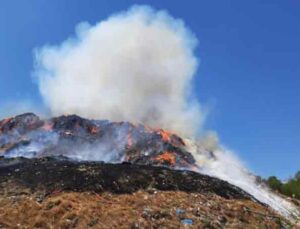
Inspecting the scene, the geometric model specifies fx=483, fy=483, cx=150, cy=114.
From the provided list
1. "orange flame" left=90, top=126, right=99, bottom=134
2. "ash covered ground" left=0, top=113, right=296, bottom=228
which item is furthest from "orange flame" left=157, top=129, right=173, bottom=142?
"ash covered ground" left=0, top=113, right=296, bottom=228

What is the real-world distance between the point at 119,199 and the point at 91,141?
24.1m

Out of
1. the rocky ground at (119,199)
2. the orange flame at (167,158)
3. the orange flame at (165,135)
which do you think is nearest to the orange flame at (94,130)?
the orange flame at (165,135)

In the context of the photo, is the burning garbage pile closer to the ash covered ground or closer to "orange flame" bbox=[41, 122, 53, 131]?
"orange flame" bbox=[41, 122, 53, 131]

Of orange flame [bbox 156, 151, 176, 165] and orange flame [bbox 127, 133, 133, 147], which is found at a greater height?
orange flame [bbox 127, 133, 133, 147]

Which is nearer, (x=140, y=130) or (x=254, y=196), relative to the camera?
(x=254, y=196)

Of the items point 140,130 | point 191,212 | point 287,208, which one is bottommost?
point 191,212

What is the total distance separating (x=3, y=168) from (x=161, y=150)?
16.9m

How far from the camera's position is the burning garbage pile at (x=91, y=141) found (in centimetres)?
4456

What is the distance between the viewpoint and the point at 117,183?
27.9 meters

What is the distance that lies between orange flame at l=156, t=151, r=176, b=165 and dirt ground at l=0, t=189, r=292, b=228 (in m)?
13.9

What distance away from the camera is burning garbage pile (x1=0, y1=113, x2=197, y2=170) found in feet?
146

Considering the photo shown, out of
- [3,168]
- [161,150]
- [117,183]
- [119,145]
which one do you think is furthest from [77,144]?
[117,183]

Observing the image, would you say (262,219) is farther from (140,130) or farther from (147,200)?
(140,130)

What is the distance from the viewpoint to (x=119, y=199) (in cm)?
2584
